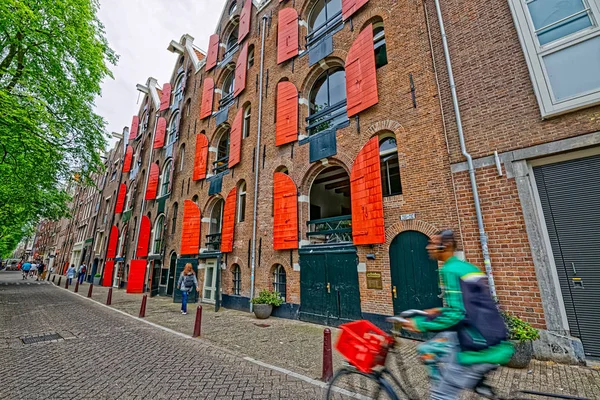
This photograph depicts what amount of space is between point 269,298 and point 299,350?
161 inches

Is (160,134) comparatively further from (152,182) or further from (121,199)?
(121,199)

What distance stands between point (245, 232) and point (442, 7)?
1077cm

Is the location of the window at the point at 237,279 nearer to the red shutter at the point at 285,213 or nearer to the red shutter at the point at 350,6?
the red shutter at the point at 285,213

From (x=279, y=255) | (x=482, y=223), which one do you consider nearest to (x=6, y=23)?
(x=279, y=255)

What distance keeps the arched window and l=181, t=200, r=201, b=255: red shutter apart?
337 inches

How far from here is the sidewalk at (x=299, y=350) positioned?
13.0 ft

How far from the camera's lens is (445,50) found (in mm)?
7117

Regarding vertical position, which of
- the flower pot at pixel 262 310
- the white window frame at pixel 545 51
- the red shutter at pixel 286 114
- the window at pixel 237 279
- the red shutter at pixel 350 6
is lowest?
the flower pot at pixel 262 310

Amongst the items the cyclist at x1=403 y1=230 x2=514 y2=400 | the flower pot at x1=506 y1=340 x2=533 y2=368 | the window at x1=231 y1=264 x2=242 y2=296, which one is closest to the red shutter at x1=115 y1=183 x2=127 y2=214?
the window at x1=231 y1=264 x2=242 y2=296

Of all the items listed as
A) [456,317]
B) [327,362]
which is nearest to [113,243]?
[327,362]

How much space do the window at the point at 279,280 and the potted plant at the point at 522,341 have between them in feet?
23.4

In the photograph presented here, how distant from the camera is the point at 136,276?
57.3 feet

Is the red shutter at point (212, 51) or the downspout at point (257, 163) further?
the red shutter at point (212, 51)

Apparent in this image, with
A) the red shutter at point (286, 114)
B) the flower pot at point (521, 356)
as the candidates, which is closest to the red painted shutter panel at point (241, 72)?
the red shutter at point (286, 114)
